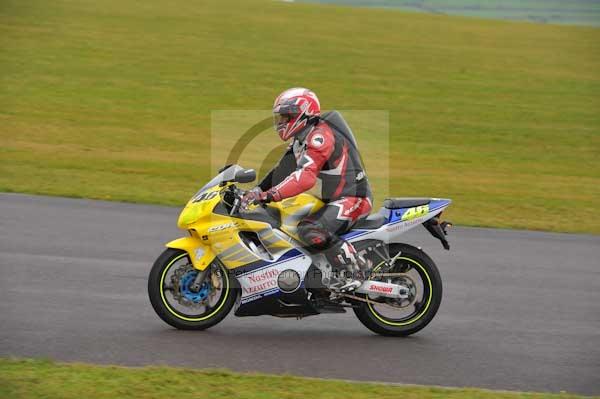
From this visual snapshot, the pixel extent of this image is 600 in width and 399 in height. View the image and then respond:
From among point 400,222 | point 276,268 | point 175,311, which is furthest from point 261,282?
point 400,222

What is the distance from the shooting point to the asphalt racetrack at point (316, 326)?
6.80 meters

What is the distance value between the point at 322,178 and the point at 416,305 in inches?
51.3

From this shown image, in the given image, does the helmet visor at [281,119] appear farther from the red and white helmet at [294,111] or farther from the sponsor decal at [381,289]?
the sponsor decal at [381,289]

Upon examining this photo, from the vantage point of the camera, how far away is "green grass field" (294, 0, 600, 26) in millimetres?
48281

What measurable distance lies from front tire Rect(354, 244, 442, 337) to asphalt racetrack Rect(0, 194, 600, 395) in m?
0.10

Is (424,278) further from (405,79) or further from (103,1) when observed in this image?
(103,1)

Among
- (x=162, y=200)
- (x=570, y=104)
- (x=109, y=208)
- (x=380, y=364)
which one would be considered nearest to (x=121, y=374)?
(x=380, y=364)

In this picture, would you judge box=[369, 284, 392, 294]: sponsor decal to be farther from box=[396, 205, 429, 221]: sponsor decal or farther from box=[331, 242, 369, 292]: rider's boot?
box=[396, 205, 429, 221]: sponsor decal

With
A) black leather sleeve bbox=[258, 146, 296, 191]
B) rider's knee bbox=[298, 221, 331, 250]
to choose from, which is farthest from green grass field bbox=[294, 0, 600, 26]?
rider's knee bbox=[298, 221, 331, 250]

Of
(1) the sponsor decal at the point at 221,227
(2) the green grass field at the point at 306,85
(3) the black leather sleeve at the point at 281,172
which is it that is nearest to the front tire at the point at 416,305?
(3) the black leather sleeve at the point at 281,172

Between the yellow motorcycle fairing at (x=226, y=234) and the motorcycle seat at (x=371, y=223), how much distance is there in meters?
0.37

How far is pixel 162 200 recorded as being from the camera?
14594mm

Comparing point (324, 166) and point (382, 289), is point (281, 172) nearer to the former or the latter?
point (324, 166)

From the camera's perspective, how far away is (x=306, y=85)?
28359 millimetres
